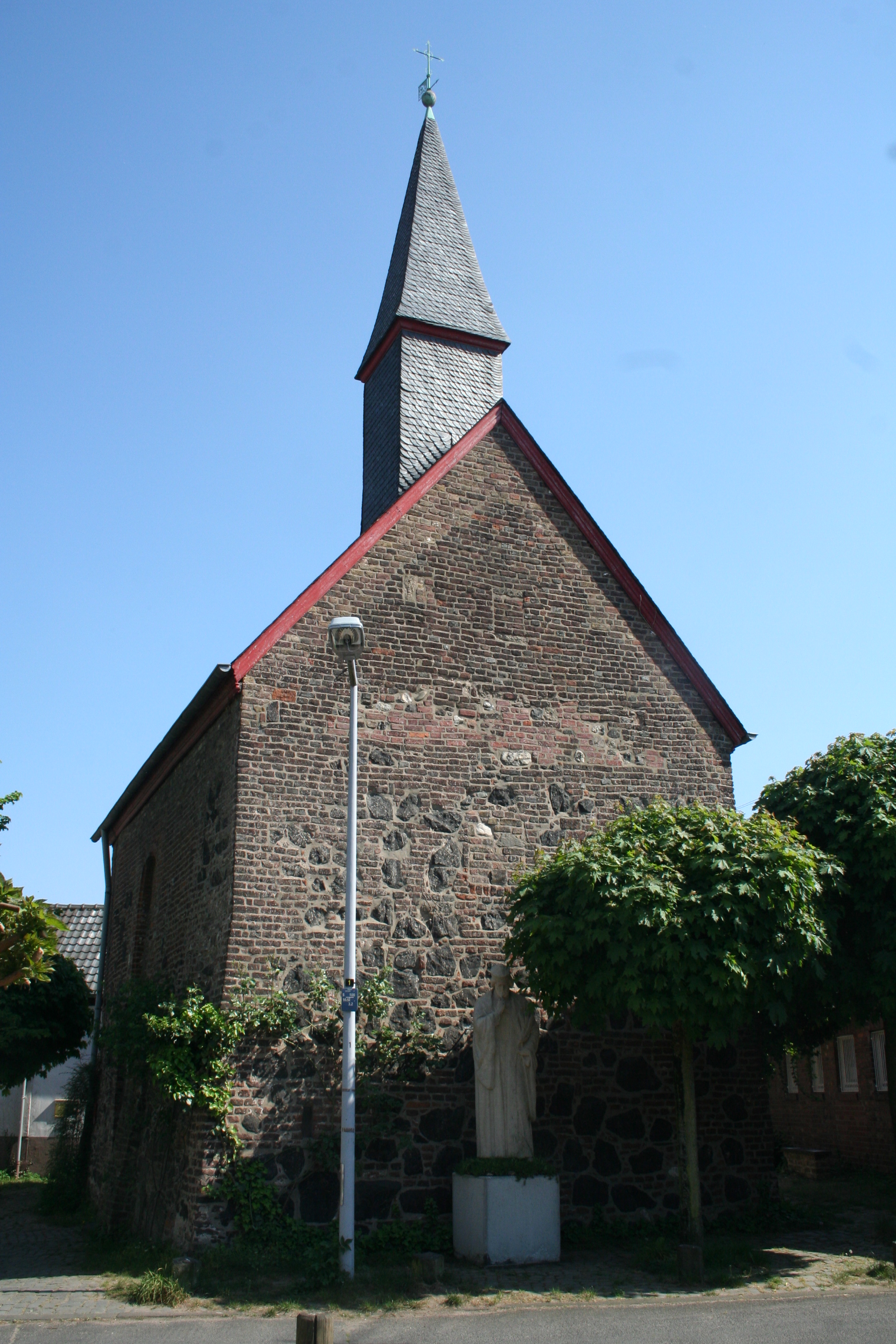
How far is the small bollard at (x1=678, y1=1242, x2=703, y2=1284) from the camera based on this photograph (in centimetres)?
923

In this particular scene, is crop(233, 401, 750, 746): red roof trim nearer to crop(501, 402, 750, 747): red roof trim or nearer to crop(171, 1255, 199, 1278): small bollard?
crop(501, 402, 750, 747): red roof trim

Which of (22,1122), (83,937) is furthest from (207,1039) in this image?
(22,1122)

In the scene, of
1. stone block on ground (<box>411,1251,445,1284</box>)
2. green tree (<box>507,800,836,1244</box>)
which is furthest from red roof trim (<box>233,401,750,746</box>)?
stone block on ground (<box>411,1251,445,1284</box>)

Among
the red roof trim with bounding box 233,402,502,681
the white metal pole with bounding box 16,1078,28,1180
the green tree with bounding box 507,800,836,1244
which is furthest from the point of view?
the white metal pole with bounding box 16,1078,28,1180

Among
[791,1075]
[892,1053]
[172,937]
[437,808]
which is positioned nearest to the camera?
[892,1053]

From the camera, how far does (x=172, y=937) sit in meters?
13.0

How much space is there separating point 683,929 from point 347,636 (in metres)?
3.95

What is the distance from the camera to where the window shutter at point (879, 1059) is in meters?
16.9

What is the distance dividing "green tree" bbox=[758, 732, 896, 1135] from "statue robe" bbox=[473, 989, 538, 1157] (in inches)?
124

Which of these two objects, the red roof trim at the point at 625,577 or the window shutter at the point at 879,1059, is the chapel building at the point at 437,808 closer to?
the red roof trim at the point at 625,577

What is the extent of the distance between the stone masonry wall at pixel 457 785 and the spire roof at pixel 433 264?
11.7 feet

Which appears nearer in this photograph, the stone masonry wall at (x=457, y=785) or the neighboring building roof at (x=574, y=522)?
the stone masonry wall at (x=457, y=785)

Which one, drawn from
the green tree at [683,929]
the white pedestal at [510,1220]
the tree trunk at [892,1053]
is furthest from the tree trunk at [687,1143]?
the tree trunk at [892,1053]

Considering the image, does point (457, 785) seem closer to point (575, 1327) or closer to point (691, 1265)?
point (691, 1265)
